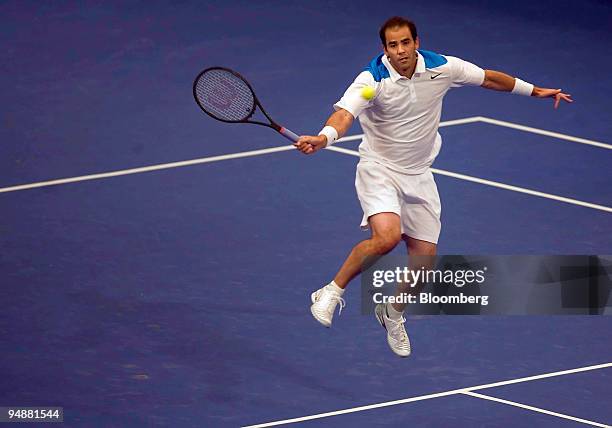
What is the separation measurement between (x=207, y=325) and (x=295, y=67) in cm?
534

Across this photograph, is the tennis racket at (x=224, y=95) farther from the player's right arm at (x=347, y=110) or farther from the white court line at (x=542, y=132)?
the white court line at (x=542, y=132)

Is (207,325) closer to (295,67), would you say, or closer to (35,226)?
(35,226)

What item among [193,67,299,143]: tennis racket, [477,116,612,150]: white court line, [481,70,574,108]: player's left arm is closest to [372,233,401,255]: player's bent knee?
[193,67,299,143]: tennis racket

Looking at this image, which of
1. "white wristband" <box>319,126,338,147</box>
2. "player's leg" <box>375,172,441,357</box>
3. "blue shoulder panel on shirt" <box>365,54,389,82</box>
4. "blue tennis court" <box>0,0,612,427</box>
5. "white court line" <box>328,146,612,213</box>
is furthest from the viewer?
"white court line" <box>328,146,612,213</box>

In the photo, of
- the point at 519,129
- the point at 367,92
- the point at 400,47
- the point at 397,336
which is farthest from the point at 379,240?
the point at 519,129

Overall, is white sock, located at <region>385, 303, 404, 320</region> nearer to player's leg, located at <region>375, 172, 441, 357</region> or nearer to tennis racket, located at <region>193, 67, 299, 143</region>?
player's leg, located at <region>375, 172, 441, 357</region>

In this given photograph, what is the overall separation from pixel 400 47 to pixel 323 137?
797 millimetres

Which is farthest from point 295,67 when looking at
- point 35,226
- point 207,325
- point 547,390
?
point 547,390

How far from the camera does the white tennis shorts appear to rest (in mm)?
10328

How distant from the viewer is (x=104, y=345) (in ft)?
37.3

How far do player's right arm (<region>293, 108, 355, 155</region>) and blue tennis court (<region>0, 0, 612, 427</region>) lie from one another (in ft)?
6.08

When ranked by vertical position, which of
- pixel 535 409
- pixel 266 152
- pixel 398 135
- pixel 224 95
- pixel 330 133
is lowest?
pixel 535 409

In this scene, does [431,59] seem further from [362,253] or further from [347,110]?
[362,253]

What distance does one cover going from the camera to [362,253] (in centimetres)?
1024
